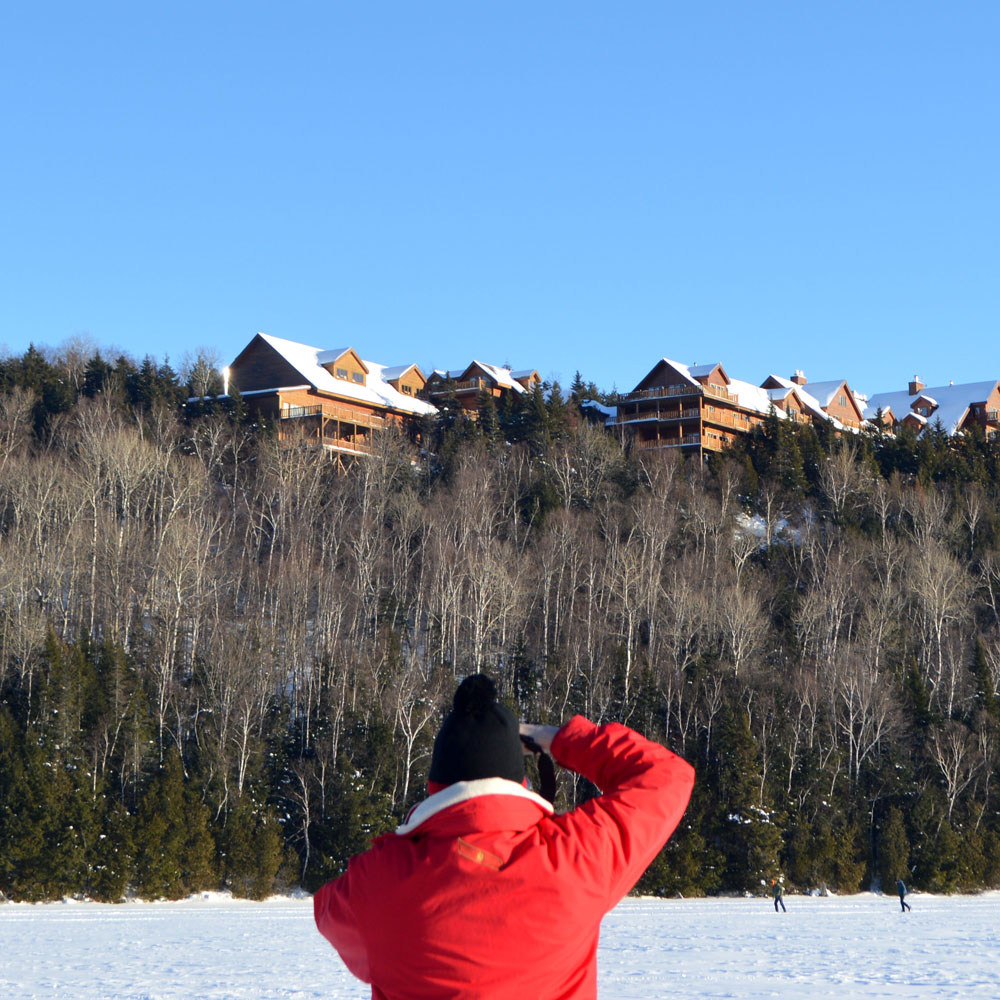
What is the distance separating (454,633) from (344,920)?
40.8 metres

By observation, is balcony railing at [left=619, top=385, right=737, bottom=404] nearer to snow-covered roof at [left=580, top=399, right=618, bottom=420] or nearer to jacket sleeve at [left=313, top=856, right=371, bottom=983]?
snow-covered roof at [left=580, top=399, right=618, bottom=420]

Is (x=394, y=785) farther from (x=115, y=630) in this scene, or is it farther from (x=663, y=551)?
(x=663, y=551)

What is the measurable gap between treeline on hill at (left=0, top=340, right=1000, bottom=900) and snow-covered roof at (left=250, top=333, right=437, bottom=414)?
4263 millimetres

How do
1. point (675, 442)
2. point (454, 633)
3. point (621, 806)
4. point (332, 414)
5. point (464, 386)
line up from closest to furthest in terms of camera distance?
point (621, 806) < point (454, 633) < point (332, 414) < point (675, 442) < point (464, 386)

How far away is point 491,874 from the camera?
2176 mm

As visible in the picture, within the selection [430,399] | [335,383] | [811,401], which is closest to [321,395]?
[335,383]

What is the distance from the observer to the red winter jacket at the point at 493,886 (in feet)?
7.16

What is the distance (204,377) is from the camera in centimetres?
6744

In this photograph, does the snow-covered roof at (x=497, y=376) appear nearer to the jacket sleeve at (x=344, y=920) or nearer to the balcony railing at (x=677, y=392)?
the balcony railing at (x=677, y=392)

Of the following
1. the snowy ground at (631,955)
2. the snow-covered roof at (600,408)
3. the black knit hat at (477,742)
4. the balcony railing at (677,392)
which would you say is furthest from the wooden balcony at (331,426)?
the black knit hat at (477,742)

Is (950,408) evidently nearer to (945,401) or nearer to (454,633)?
(945,401)

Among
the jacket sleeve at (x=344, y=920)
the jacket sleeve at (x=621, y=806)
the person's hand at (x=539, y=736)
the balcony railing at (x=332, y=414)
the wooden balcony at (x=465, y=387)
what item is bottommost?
the jacket sleeve at (x=344, y=920)

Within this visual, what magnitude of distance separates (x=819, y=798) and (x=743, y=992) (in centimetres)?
2638

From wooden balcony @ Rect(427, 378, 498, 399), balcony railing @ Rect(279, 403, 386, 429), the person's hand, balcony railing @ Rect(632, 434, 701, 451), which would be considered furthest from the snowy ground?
wooden balcony @ Rect(427, 378, 498, 399)
